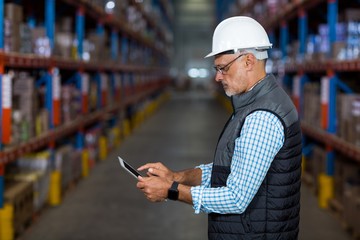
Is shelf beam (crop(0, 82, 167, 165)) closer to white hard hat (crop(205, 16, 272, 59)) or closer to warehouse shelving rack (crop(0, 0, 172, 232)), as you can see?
warehouse shelving rack (crop(0, 0, 172, 232))

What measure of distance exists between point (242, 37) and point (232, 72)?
6.2 inches

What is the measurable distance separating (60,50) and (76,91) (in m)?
1.07

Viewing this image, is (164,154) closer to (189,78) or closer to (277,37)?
(277,37)

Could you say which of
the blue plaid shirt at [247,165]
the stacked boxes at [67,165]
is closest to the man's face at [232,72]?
the blue plaid shirt at [247,165]

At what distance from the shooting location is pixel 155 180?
2195 mm

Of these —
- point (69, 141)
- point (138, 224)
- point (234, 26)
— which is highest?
point (234, 26)

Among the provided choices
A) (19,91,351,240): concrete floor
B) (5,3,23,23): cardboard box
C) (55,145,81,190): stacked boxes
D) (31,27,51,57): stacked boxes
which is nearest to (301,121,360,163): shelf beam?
(19,91,351,240): concrete floor

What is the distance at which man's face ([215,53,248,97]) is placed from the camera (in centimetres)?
221

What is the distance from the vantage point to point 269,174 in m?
2.16

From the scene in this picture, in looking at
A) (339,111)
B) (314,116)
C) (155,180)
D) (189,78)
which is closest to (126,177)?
(314,116)

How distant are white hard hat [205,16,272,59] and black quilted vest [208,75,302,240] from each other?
145 mm

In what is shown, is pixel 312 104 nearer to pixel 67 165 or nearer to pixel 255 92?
pixel 67 165

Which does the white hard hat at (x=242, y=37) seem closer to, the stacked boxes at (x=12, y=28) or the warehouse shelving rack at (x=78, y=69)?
the warehouse shelving rack at (x=78, y=69)

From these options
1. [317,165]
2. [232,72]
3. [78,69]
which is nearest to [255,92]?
[232,72]
